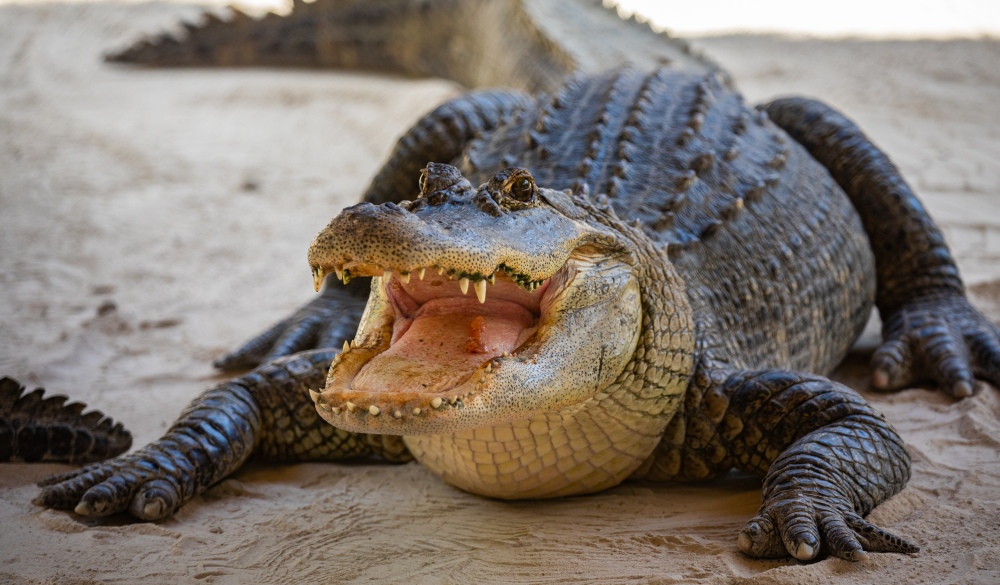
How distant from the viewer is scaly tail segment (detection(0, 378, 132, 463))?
3.16 meters

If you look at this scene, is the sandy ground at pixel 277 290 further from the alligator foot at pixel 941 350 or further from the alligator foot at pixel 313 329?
the alligator foot at pixel 313 329

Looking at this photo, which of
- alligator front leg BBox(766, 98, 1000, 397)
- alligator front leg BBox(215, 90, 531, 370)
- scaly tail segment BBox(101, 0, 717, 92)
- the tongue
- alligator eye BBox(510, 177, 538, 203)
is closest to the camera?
the tongue

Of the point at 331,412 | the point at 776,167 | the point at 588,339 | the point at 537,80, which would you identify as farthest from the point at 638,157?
the point at 537,80

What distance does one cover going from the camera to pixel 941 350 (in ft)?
12.5

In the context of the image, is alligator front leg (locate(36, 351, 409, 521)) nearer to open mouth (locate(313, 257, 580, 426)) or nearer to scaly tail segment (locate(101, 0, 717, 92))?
open mouth (locate(313, 257, 580, 426))

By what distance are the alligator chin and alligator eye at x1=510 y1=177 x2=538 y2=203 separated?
0.67ft

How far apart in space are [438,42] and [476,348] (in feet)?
20.3

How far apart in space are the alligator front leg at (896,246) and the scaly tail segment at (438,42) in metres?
1.47

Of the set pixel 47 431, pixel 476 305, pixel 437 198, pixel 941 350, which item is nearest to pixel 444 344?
pixel 476 305

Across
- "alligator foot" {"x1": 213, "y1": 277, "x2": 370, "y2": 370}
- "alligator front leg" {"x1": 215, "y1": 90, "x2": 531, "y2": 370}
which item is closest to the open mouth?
"alligator foot" {"x1": 213, "y1": 277, "x2": 370, "y2": 370}

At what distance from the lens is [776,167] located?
3.81 m

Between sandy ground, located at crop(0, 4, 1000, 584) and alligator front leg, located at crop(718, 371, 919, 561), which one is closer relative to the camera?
alligator front leg, located at crop(718, 371, 919, 561)

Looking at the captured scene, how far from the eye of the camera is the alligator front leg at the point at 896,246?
3.96 metres

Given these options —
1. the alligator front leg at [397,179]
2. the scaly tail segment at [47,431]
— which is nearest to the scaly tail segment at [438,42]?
the alligator front leg at [397,179]
